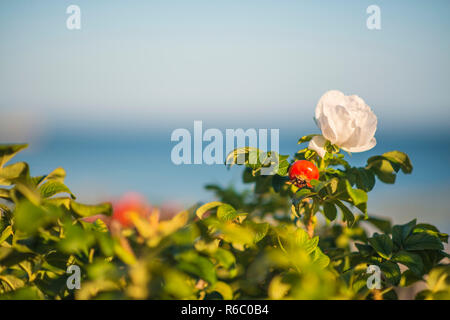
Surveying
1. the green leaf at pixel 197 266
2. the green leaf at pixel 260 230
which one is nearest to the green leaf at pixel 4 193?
the green leaf at pixel 197 266

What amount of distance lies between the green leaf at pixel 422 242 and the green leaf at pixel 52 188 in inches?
28.2

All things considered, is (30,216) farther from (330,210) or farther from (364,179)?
(364,179)

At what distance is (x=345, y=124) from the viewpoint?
3.21 ft

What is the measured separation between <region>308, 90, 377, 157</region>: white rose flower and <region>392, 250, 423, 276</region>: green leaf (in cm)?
27

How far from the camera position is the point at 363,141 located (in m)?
1.00

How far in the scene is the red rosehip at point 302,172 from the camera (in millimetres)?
934

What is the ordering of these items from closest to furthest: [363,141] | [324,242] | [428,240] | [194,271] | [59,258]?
[194,271] < [59,258] < [428,240] < [363,141] < [324,242]

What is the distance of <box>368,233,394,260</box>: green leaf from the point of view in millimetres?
869

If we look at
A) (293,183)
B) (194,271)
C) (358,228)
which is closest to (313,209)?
(293,183)

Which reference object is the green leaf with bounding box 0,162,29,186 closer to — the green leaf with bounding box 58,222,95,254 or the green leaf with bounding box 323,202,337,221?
the green leaf with bounding box 58,222,95,254

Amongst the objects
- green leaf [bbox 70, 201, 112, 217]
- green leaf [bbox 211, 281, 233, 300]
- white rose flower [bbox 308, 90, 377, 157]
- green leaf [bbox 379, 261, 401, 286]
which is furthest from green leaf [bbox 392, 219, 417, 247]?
green leaf [bbox 70, 201, 112, 217]

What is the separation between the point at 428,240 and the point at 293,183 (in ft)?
Result: 1.03

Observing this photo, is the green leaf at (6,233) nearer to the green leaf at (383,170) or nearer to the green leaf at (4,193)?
the green leaf at (4,193)
